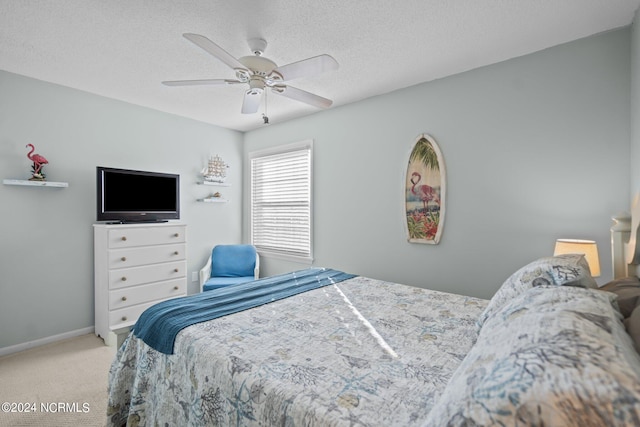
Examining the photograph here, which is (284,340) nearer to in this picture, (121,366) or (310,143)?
(121,366)

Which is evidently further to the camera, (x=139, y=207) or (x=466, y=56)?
(x=139, y=207)

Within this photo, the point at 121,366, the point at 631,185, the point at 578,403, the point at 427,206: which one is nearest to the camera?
the point at 578,403

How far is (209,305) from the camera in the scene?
1.90 meters

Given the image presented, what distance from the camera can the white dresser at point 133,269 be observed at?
299 centimetres

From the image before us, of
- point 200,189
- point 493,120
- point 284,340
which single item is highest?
point 493,120

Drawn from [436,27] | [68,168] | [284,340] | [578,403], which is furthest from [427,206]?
[68,168]

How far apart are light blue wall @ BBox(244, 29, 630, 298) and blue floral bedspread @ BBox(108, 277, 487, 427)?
0.83m

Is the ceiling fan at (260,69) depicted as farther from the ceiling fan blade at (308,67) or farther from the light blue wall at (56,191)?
the light blue wall at (56,191)

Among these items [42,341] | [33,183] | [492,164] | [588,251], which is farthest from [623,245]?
[42,341]

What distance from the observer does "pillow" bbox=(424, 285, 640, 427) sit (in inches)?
21.2

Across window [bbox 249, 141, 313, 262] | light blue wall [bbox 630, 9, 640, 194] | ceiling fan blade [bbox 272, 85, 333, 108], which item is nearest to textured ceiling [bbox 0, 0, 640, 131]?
light blue wall [bbox 630, 9, 640, 194]

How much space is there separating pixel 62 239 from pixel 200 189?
5.27 ft

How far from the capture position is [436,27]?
6.80ft

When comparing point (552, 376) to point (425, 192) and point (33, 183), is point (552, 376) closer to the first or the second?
point (425, 192)
